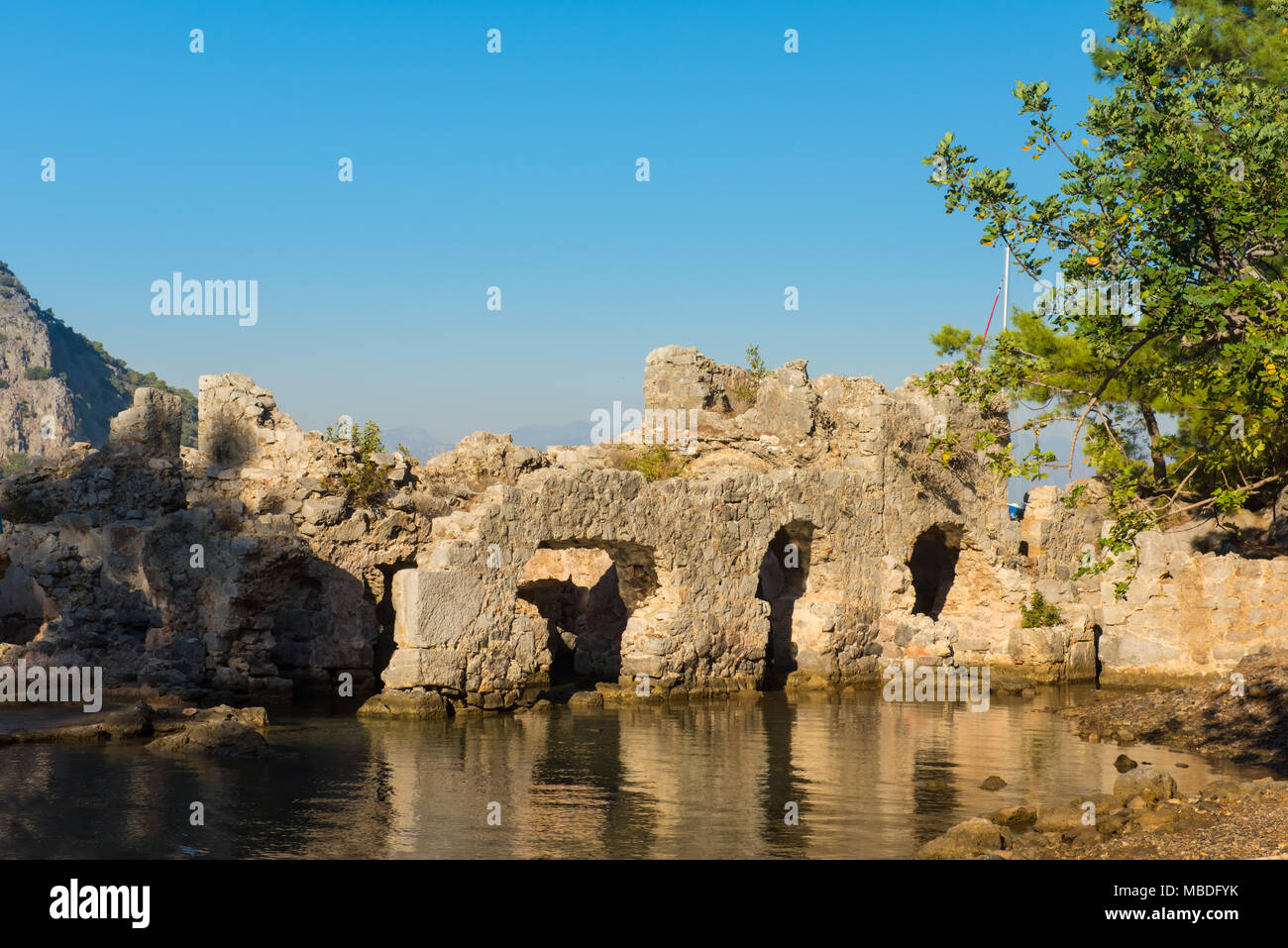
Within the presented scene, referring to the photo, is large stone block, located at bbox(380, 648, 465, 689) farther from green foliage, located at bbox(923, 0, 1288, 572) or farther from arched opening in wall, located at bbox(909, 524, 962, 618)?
arched opening in wall, located at bbox(909, 524, 962, 618)

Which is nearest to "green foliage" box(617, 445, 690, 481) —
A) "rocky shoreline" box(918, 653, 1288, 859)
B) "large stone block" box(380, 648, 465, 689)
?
"large stone block" box(380, 648, 465, 689)

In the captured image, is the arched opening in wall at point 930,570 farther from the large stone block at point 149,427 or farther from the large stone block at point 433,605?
the large stone block at point 149,427

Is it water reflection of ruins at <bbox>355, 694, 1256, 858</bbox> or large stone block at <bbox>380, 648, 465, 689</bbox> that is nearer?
water reflection of ruins at <bbox>355, 694, 1256, 858</bbox>

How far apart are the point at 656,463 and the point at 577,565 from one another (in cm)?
245

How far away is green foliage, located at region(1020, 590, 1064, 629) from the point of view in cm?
2116

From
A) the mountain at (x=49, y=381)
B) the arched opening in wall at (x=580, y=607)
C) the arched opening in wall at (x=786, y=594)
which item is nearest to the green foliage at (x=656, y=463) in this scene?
the arched opening in wall at (x=580, y=607)

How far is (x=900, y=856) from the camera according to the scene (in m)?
9.11

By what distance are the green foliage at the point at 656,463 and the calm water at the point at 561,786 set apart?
6.64m

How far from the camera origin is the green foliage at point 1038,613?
2116 cm

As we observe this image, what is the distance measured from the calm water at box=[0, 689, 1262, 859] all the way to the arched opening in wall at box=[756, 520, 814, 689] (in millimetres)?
3740

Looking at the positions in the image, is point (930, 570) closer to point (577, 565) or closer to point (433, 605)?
point (577, 565)

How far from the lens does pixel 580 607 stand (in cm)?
2170

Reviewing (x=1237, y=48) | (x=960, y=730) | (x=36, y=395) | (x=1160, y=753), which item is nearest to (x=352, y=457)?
(x=960, y=730)
